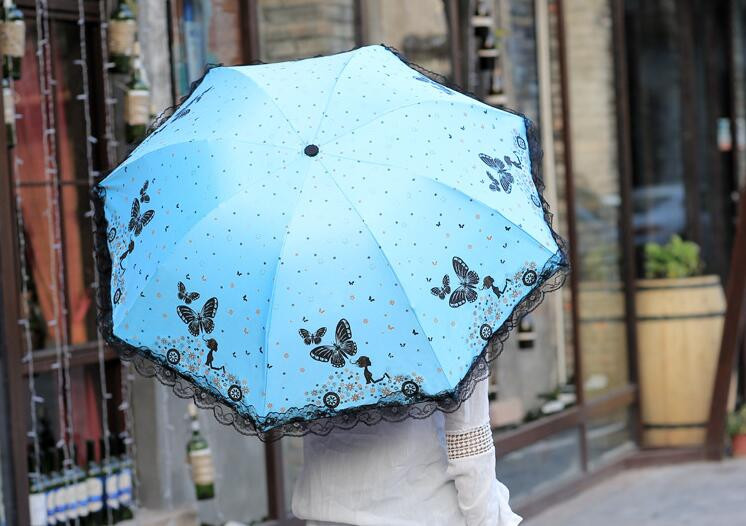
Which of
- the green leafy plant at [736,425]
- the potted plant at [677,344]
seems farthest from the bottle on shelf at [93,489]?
the green leafy plant at [736,425]

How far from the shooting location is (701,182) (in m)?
10.6

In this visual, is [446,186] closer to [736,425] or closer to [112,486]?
[112,486]

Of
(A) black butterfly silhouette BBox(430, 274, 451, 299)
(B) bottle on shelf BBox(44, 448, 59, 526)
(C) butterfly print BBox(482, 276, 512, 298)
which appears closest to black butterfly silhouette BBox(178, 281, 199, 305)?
(A) black butterfly silhouette BBox(430, 274, 451, 299)

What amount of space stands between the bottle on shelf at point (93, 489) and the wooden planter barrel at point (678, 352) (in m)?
4.76

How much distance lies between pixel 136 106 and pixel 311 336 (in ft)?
8.15

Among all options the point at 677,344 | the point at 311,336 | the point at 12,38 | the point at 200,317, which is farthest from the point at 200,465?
the point at 677,344

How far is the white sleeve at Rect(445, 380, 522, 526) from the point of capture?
9.78ft

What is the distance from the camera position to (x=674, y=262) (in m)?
9.01

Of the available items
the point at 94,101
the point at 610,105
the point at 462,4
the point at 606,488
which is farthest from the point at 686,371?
the point at 94,101

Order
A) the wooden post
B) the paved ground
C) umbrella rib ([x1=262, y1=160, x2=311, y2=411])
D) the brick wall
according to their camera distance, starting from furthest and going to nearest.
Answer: the wooden post < the paved ground < the brick wall < umbrella rib ([x1=262, y1=160, x2=311, y2=411])

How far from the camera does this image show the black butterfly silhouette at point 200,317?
2.84 m

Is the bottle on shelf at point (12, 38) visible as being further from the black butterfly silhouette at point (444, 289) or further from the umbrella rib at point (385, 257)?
the black butterfly silhouette at point (444, 289)

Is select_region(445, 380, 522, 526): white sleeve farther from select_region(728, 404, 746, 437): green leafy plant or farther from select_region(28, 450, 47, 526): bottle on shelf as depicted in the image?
select_region(728, 404, 746, 437): green leafy plant

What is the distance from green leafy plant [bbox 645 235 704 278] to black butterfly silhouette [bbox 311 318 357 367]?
255 inches
